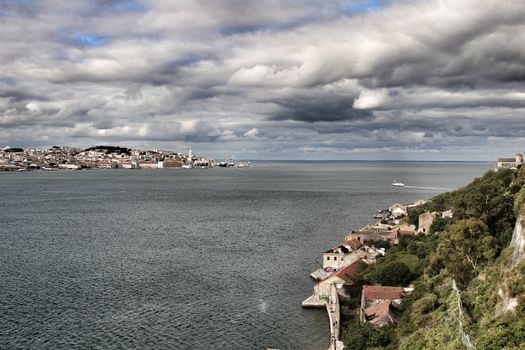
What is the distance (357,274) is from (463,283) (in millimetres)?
12381

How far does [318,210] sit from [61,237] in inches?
1872

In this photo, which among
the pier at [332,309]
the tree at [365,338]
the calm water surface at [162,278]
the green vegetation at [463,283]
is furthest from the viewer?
the calm water surface at [162,278]

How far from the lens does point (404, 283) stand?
35375mm

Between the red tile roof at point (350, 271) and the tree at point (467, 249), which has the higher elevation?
the tree at point (467, 249)

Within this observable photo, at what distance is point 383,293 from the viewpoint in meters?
31.7

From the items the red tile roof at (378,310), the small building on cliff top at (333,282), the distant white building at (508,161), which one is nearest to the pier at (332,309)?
the small building on cliff top at (333,282)

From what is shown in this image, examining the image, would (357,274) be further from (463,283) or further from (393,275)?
(463,283)

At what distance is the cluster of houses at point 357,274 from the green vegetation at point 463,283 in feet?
4.11

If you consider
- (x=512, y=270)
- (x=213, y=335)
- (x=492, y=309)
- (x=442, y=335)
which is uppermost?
(x=512, y=270)

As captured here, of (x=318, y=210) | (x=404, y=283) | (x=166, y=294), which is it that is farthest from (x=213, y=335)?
(x=318, y=210)

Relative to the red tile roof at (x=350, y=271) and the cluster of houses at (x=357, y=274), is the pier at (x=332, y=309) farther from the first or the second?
the red tile roof at (x=350, y=271)

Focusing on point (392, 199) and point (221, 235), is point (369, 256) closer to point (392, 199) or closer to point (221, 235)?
point (221, 235)

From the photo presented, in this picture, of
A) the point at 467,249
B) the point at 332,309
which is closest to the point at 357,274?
the point at 332,309

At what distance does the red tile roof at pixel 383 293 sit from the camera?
102 ft
